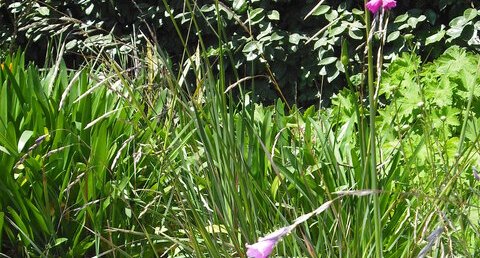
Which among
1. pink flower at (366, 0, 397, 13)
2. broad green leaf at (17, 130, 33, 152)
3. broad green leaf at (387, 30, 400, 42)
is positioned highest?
pink flower at (366, 0, 397, 13)

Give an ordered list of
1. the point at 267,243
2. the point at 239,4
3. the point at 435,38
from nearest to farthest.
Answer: the point at 267,243 → the point at 435,38 → the point at 239,4

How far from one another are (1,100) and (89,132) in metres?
0.30

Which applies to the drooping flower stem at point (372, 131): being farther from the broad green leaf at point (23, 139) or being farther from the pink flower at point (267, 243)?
the broad green leaf at point (23, 139)

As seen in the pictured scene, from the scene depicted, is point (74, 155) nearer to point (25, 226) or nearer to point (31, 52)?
point (25, 226)

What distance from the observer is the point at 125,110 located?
2834 millimetres

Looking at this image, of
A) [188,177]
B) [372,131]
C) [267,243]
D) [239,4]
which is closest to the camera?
[267,243]

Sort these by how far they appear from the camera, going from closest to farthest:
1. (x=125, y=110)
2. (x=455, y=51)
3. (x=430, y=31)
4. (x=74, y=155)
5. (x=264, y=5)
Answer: (x=74, y=155), (x=125, y=110), (x=455, y=51), (x=430, y=31), (x=264, y=5)

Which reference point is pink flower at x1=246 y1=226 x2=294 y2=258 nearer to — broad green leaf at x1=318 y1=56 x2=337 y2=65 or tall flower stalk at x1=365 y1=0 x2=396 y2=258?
tall flower stalk at x1=365 y1=0 x2=396 y2=258

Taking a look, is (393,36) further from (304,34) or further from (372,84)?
(372,84)

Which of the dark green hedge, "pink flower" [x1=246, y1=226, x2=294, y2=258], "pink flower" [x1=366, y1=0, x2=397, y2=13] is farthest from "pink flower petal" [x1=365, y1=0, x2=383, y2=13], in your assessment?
the dark green hedge

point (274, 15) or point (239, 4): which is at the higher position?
point (239, 4)

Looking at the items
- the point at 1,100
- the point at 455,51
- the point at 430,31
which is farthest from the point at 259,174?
the point at 430,31

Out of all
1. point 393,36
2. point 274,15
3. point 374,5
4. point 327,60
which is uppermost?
point 374,5

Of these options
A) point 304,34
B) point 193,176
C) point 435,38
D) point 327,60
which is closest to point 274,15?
point 304,34
